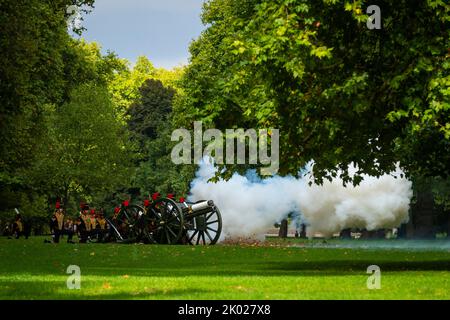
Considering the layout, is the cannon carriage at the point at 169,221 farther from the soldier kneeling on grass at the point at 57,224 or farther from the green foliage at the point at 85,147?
the green foliage at the point at 85,147

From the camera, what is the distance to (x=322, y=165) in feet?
82.1

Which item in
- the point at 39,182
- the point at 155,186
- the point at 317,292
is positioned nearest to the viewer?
the point at 317,292

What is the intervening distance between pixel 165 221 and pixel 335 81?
22.5m

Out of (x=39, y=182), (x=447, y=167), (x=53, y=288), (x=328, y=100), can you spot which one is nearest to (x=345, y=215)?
(x=39, y=182)

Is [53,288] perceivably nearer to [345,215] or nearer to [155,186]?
[345,215]

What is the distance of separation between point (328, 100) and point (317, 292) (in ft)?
24.5

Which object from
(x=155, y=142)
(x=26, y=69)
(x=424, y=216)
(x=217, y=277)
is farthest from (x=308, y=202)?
(x=217, y=277)

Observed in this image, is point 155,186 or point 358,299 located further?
point 155,186

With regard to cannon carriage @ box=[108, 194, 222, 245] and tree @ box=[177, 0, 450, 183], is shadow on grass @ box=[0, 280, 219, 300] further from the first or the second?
cannon carriage @ box=[108, 194, 222, 245]

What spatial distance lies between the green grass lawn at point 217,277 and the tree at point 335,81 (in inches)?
115

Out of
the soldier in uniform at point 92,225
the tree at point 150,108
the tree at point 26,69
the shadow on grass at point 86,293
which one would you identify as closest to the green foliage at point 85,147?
the tree at point 26,69

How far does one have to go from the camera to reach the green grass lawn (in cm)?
1580

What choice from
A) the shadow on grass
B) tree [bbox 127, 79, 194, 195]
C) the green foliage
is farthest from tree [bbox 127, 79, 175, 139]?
the shadow on grass

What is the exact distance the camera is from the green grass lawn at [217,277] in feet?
51.9
